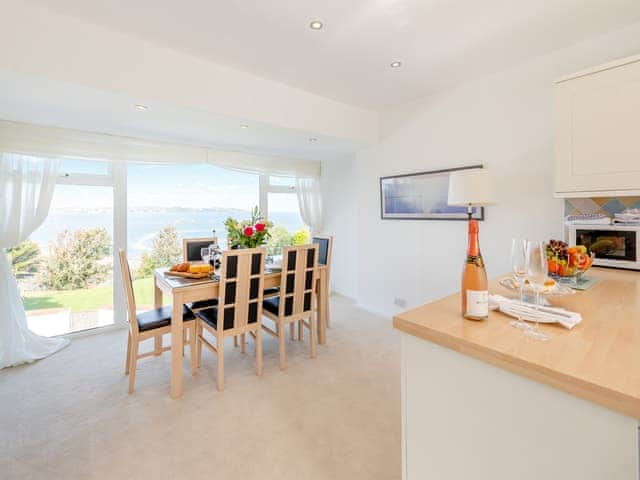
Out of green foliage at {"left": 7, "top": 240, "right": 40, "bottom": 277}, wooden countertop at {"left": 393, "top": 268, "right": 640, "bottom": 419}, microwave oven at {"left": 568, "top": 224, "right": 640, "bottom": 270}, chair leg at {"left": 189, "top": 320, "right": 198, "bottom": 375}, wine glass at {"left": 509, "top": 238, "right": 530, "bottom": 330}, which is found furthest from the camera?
green foliage at {"left": 7, "top": 240, "right": 40, "bottom": 277}

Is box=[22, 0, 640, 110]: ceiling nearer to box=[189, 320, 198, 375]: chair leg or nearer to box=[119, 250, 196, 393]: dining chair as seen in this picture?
box=[119, 250, 196, 393]: dining chair

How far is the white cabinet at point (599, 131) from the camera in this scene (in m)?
1.77

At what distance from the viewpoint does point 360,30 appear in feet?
7.06

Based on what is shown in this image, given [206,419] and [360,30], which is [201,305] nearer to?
[206,419]

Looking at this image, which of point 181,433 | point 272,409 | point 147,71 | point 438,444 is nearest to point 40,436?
point 181,433

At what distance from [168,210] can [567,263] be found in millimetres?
3915

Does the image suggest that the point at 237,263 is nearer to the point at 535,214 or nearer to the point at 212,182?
the point at 212,182

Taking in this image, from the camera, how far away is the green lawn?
311 cm

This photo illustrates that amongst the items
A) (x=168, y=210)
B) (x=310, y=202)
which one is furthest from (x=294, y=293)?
(x=310, y=202)

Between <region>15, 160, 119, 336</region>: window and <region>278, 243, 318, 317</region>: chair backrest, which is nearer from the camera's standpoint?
<region>278, 243, 318, 317</region>: chair backrest

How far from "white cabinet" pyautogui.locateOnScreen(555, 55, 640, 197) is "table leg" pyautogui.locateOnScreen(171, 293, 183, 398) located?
110 inches

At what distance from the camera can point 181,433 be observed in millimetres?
1840

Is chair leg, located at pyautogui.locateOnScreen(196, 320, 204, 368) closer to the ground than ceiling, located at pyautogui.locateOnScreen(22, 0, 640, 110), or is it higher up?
closer to the ground

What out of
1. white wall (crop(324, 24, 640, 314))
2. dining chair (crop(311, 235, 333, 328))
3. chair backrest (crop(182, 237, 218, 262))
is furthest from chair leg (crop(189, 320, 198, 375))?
white wall (crop(324, 24, 640, 314))
